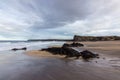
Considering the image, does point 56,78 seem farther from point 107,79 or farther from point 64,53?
point 64,53

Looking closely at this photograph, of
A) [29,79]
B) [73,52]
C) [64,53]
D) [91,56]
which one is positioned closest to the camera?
[29,79]

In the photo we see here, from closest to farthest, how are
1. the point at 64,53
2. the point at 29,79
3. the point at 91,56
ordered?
the point at 29,79
the point at 91,56
the point at 64,53

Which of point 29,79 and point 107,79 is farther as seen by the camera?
point 29,79

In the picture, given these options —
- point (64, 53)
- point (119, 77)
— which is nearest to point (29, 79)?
point (119, 77)

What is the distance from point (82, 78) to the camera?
7.54 meters

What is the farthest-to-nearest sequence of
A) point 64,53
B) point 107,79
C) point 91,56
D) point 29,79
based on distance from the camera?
point 64,53 < point 91,56 < point 29,79 < point 107,79

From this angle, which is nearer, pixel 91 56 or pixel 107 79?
pixel 107 79

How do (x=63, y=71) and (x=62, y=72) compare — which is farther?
(x=63, y=71)

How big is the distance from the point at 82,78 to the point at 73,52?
31.8 ft

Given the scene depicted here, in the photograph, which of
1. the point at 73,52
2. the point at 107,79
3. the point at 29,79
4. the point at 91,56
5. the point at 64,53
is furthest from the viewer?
the point at 64,53

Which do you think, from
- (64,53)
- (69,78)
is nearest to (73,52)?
(64,53)

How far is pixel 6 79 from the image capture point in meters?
7.83

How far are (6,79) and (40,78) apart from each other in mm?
1942

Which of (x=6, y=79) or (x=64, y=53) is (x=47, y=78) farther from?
(x=64, y=53)
